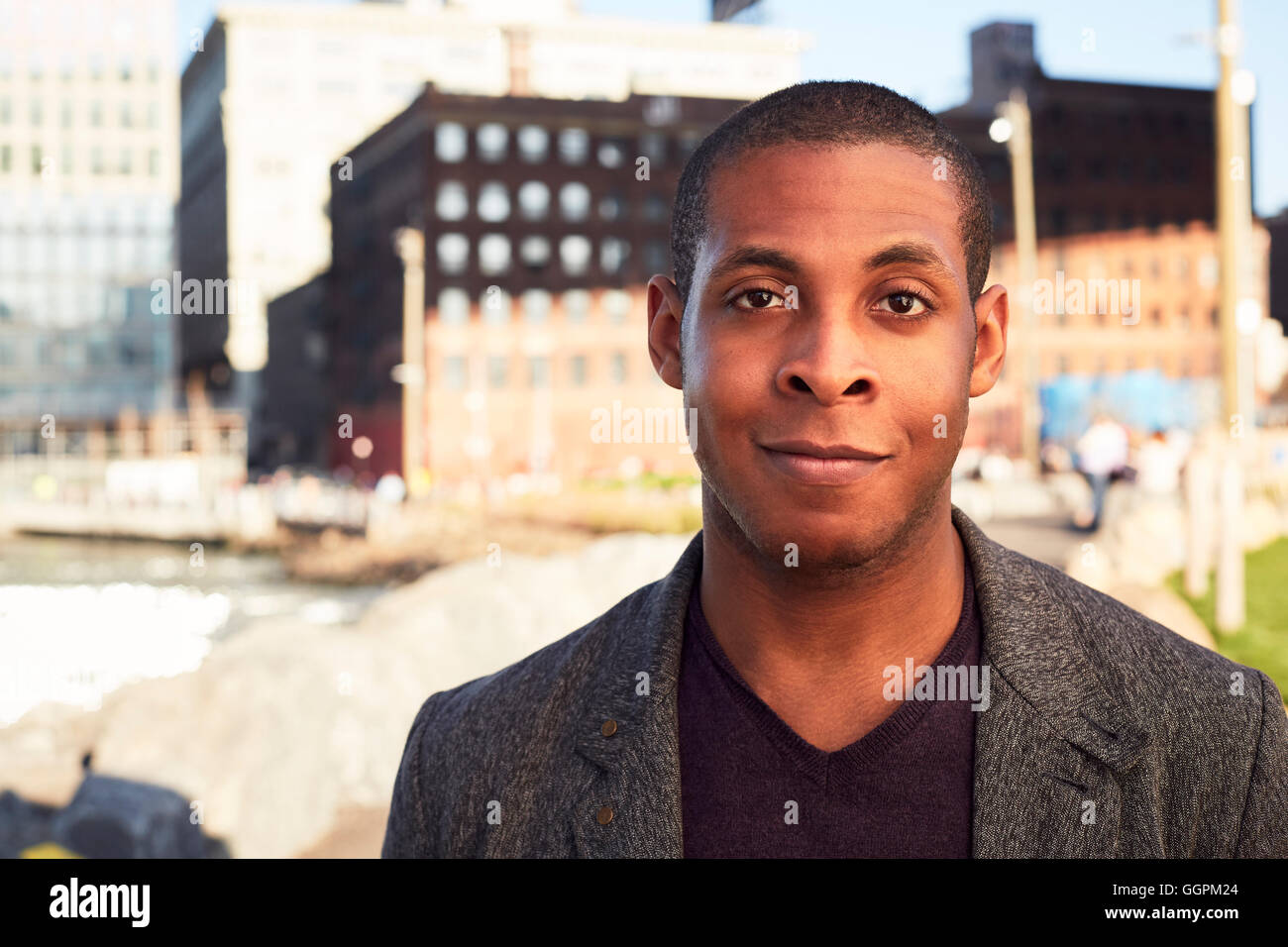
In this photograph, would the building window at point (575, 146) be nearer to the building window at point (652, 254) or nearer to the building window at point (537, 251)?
the building window at point (537, 251)

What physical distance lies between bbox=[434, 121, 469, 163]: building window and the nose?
166ft

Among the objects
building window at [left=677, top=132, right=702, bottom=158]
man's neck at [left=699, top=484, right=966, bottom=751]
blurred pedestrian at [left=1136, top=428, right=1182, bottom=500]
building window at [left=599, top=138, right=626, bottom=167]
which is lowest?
man's neck at [left=699, top=484, right=966, bottom=751]

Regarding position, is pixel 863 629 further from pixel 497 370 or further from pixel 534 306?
pixel 534 306

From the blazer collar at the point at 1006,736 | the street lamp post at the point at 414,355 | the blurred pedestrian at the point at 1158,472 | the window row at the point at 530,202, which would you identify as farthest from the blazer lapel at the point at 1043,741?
the window row at the point at 530,202

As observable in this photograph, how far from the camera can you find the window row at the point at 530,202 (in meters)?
50.4

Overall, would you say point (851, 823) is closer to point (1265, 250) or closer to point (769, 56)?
point (1265, 250)

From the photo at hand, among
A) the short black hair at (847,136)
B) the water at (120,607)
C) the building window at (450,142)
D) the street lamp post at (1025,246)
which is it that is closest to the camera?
the short black hair at (847,136)

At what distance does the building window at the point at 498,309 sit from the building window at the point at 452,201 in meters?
3.41

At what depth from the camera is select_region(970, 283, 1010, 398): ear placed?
6.11 ft

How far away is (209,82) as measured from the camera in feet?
273

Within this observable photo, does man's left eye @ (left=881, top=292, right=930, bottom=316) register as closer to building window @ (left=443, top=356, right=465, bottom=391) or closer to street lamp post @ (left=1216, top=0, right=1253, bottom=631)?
street lamp post @ (left=1216, top=0, right=1253, bottom=631)

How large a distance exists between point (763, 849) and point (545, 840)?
1.19 ft

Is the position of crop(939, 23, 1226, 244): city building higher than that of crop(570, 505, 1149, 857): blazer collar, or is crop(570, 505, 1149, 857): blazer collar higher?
crop(939, 23, 1226, 244): city building

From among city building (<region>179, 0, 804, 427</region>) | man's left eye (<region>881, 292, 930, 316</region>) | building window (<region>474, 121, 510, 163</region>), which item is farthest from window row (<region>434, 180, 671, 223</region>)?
man's left eye (<region>881, 292, 930, 316</region>)
